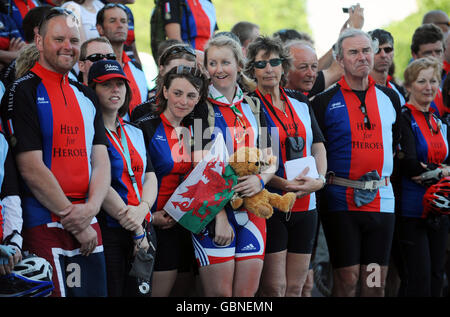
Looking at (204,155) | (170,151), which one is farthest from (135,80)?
(204,155)

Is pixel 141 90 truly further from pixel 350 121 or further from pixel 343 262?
pixel 343 262

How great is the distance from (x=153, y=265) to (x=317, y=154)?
5.81 ft

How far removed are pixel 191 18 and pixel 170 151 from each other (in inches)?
108

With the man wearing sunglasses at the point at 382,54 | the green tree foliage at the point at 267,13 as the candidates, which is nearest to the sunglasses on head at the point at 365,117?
the man wearing sunglasses at the point at 382,54

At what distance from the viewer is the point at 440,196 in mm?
5742

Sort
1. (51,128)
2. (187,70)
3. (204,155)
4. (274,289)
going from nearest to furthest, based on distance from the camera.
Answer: (51,128) < (204,155) < (187,70) < (274,289)

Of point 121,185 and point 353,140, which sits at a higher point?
point 353,140

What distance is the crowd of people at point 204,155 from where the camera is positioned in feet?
12.6

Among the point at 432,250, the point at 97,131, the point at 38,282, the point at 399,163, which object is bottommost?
the point at 432,250

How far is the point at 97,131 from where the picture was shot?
4.11m

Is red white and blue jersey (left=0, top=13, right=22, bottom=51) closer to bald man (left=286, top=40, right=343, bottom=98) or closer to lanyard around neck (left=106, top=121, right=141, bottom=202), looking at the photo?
lanyard around neck (left=106, top=121, right=141, bottom=202)

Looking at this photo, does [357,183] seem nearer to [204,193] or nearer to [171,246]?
[204,193]

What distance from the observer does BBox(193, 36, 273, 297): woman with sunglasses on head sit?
178 inches

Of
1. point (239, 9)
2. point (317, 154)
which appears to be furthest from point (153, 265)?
point (239, 9)
